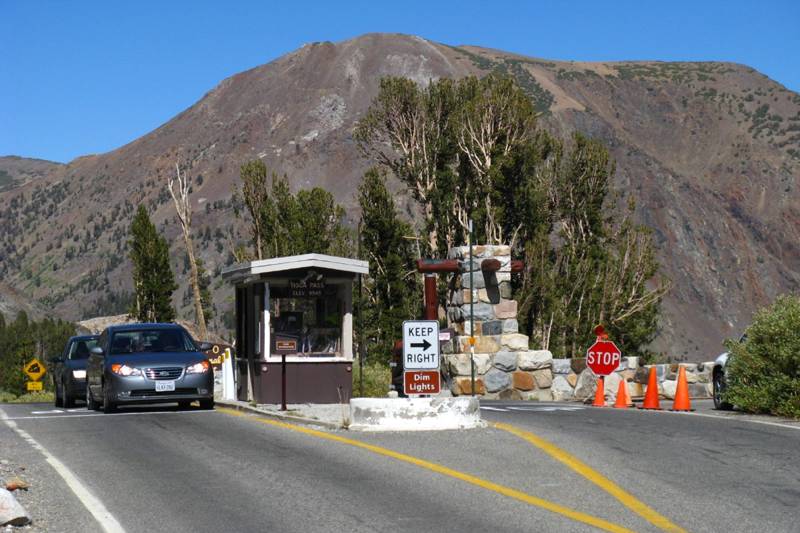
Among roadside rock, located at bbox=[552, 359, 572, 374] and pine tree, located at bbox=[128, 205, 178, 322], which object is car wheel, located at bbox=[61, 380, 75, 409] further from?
pine tree, located at bbox=[128, 205, 178, 322]

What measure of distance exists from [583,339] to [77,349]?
23.4 m

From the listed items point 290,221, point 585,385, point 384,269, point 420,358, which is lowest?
point 585,385

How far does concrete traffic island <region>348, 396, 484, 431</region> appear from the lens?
54.2ft

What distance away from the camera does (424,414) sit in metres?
16.5

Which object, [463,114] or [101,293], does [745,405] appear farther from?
[101,293]

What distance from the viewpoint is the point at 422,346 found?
17531 millimetres

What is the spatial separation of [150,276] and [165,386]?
Answer: 48.2 m

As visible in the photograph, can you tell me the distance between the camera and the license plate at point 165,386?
21750 mm

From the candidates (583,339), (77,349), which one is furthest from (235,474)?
(583,339)

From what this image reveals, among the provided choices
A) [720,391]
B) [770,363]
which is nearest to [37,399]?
[720,391]

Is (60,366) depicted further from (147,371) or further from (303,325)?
(147,371)

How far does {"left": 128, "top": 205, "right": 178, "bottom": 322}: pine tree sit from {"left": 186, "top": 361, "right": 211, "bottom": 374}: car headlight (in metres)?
46.3

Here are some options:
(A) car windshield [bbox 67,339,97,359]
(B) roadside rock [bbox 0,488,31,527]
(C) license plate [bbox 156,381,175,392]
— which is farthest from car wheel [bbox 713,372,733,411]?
(B) roadside rock [bbox 0,488,31,527]

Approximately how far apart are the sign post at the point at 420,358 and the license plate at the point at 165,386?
596 cm
